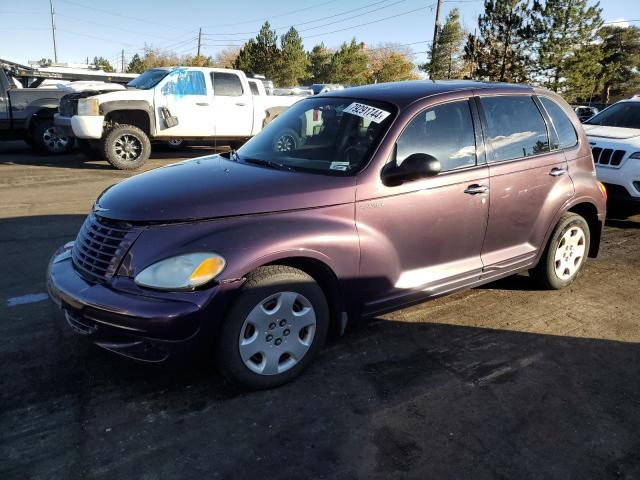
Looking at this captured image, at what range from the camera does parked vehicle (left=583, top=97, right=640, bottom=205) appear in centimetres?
687

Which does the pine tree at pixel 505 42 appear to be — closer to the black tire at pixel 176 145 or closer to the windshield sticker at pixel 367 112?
the black tire at pixel 176 145

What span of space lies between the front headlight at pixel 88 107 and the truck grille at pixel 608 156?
8.47 meters

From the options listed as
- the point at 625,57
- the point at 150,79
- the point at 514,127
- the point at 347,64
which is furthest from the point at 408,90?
the point at 625,57

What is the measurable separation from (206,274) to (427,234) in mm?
1569

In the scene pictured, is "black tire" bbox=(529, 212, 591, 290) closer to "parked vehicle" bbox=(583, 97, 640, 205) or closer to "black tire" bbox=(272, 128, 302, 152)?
"black tire" bbox=(272, 128, 302, 152)

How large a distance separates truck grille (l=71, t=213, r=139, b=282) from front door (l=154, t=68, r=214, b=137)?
27.5 ft

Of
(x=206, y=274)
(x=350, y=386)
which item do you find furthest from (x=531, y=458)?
(x=206, y=274)

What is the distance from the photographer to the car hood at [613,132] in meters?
7.40

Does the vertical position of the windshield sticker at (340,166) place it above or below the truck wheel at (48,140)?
above

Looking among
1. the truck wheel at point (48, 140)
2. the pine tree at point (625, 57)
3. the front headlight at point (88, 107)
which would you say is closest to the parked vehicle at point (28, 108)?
the truck wheel at point (48, 140)

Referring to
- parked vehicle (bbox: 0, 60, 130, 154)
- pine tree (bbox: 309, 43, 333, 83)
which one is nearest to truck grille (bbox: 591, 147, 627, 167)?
parked vehicle (bbox: 0, 60, 130, 154)

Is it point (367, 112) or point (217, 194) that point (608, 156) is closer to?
point (367, 112)

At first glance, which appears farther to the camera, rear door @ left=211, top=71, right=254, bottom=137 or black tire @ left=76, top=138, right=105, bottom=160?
rear door @ left=211, top=71, right=254, bottom=137

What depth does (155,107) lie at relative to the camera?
35.5ft
